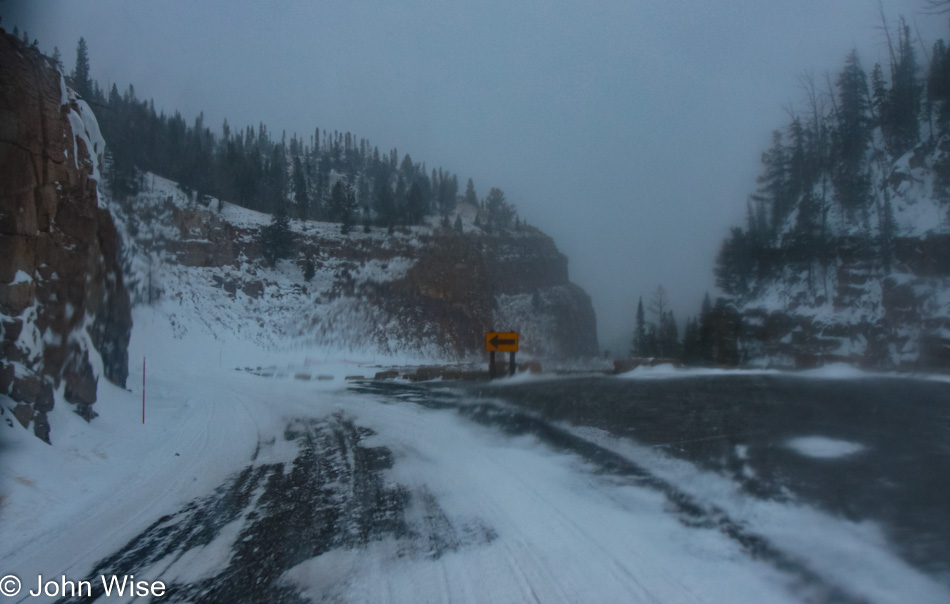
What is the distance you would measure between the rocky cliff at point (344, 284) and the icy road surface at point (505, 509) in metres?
30.6

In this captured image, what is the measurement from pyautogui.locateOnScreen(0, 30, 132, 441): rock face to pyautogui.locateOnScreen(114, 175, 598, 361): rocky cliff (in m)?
29.5

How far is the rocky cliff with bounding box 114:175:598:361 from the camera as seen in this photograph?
4412 cm

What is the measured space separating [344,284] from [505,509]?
47.7 metres

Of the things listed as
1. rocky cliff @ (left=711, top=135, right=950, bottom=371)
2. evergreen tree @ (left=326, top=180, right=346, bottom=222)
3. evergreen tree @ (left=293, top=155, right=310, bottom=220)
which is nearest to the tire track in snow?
rocky cliff @ (left=711, top=135, right=950, bottom=371)

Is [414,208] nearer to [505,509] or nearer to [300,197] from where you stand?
[300,197]

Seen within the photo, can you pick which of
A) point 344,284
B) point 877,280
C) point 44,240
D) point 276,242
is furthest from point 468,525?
point 276,242

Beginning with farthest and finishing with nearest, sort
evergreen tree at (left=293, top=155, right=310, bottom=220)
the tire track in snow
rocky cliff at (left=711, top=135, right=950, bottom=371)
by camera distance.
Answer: evergreen tree at (left=293, top=155, right=310, bottom=220), rocky cliff at (left=711, top=135, right=950, bottom=371), the tire track in snow

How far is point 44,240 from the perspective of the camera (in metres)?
9.70

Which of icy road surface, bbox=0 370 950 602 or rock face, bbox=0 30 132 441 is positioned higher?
rock face, bbox=0 30 132 441

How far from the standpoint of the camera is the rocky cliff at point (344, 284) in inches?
1737

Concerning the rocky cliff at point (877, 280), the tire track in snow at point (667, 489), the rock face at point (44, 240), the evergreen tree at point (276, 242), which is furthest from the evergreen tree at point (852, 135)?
the evergreen tree at point (276, 242)

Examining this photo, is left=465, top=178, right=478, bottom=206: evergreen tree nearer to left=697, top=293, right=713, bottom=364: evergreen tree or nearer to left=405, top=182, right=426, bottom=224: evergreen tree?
left=405, top=182, right=426, bottom=224: evergreen tree

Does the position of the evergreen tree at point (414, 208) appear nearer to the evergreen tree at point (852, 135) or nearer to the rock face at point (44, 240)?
the rock face at point (44, 240)

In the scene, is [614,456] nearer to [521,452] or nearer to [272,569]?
[521,452]
